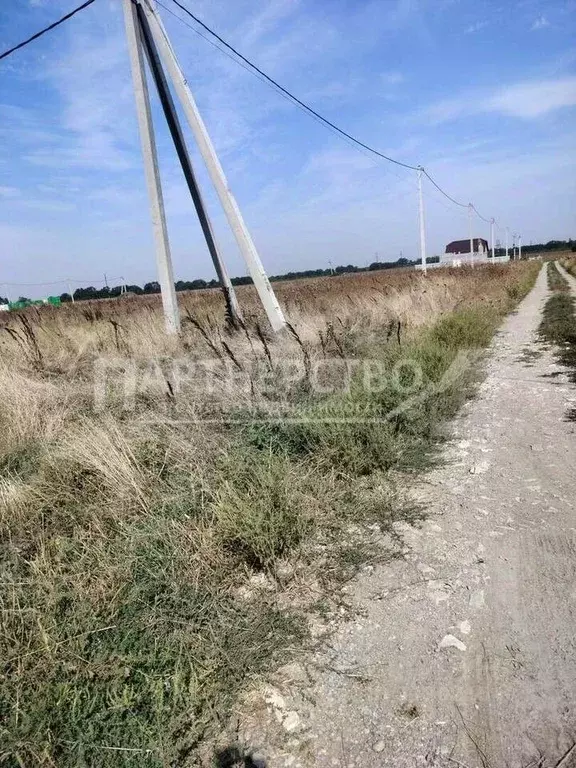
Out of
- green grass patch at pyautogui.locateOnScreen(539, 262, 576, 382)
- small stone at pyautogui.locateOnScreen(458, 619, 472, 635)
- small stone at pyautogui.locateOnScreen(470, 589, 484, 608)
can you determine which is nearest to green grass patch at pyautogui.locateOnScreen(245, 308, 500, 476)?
small stone at pyautogui.locateOnScreen(470, 589, 484, 608)

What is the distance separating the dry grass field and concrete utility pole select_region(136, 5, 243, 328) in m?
3.95

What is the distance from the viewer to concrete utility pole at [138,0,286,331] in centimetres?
754

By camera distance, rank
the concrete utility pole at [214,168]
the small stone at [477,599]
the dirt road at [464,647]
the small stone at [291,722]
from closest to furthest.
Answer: the dirt road at [464,647] → the small stone at [291,722] → the small stone at [477,599] → the concrete utility pole at [214,168]

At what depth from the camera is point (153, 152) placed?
812 centimetres

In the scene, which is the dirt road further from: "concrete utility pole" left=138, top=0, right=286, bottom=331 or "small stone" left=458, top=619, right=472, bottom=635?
"concrete utility pole" left=138, top=0, right=286, bottom=331

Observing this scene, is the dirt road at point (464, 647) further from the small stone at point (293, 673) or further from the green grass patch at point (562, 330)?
the green grass patch at point (562, 330)

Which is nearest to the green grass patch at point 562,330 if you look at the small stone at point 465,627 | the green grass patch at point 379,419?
the green grass patch at point 379,419

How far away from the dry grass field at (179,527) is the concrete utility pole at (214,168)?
8.27ft

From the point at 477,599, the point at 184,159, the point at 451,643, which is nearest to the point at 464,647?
the point at 451,643

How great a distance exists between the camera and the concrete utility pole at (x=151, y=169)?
7680 mm

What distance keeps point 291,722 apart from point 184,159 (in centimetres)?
942

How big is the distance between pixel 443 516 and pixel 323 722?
1.56m

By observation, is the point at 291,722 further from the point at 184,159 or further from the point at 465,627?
the point at 184,159

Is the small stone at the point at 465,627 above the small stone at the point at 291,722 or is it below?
above
